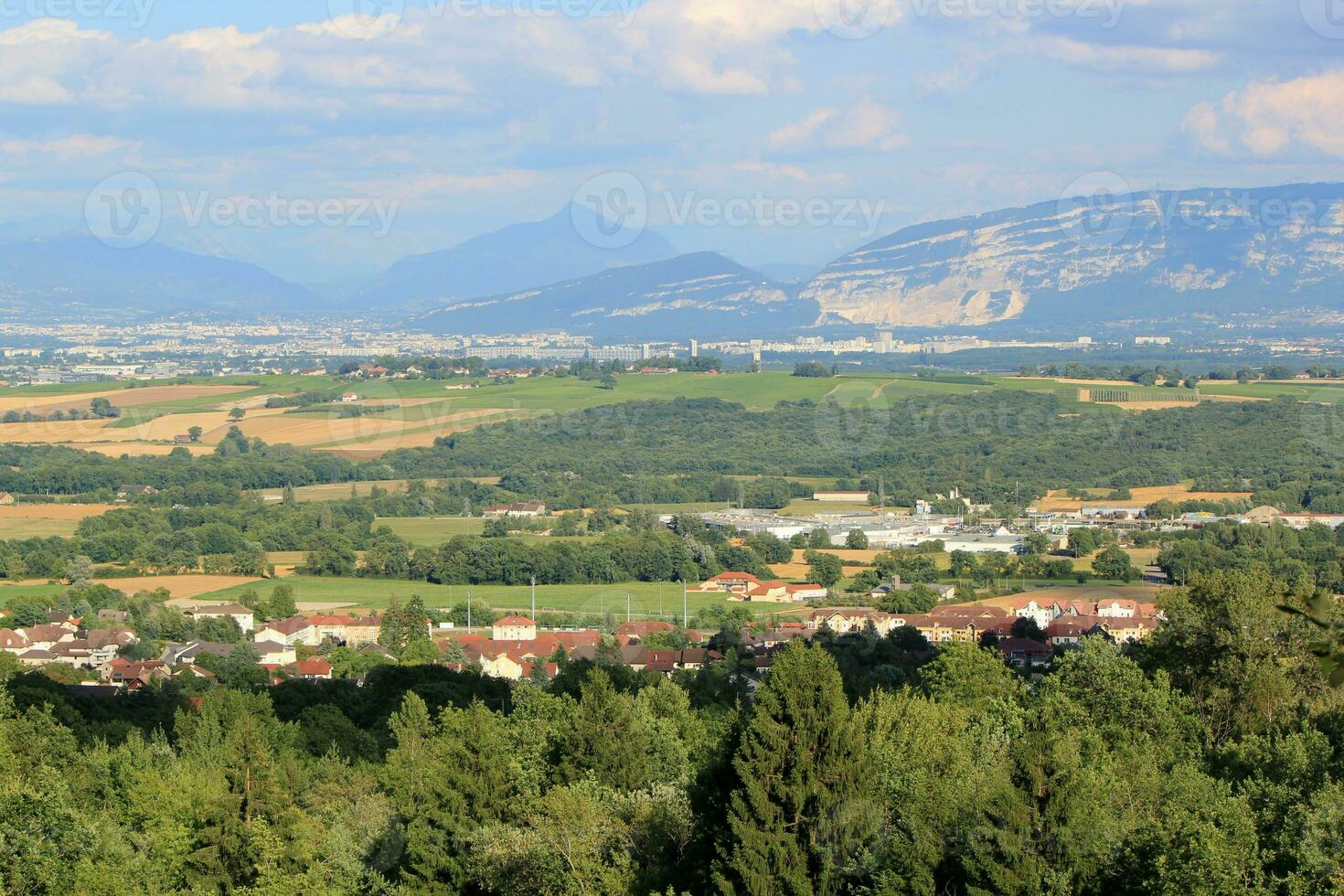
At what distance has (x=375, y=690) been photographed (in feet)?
91.4

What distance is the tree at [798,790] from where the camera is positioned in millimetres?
13102

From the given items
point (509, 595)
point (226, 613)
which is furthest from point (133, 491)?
point (226, 613)

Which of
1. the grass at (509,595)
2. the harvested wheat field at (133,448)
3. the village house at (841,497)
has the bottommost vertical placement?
the village house at (841,497)

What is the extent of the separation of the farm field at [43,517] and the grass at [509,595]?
11.1m

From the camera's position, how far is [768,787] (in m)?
13.5

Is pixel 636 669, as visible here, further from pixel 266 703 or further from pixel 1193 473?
pixel 1193 473

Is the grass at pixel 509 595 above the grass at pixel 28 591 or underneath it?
underneath

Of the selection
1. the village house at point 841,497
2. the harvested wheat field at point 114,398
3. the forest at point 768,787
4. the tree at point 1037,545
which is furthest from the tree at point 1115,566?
the harvested wheat field at point 114,398

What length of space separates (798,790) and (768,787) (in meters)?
0.23

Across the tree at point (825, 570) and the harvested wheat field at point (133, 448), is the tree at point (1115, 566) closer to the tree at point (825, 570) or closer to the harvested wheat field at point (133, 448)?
the tree at point (825, 570)

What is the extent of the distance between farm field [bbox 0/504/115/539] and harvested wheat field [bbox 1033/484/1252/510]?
107 feet

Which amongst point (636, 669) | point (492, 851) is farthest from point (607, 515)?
point (492, 851)

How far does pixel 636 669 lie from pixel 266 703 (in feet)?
28.4

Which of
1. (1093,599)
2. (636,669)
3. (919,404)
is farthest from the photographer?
(919,404)
